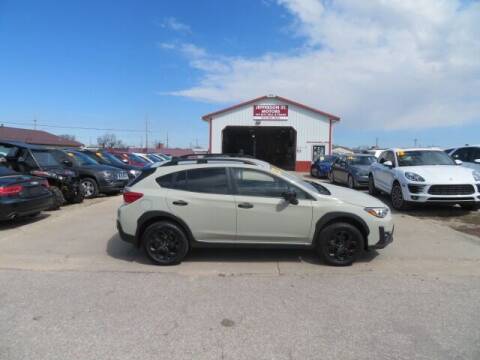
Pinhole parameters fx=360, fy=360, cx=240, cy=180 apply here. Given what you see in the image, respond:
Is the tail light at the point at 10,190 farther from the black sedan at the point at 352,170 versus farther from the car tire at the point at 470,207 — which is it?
the black sedan at the point at 352,170

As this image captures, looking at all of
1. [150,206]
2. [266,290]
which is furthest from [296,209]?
[150,206]

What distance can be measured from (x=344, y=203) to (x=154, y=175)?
2.85 m

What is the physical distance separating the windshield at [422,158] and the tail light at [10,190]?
9692 millimetres

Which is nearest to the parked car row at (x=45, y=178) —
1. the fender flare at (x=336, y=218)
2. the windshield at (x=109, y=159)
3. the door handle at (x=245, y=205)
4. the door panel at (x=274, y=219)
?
the windshield at (x=109, y=159)

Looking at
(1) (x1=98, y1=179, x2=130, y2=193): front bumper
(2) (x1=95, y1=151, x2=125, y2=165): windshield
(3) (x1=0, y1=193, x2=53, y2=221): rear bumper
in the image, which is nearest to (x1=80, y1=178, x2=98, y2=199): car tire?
(1) (x1=98, y1=179, x2=130, y2=193): front bumper

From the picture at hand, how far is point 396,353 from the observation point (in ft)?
9.95

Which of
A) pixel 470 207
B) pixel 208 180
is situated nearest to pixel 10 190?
pixel 208 180

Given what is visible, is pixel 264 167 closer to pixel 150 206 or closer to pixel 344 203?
pixel 344 203

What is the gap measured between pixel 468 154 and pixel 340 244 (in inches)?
408

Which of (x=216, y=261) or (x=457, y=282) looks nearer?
(x=457, y=282)

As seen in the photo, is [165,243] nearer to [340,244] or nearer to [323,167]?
[340,244]

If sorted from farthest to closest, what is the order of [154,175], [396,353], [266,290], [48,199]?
[48,199], [154,175], [266,290], [396,353]

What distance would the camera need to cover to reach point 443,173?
907 centimetres

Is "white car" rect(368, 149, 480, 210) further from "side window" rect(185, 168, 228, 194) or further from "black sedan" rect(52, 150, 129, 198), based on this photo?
"black sedan" rect(52, 150, 129, 198)
